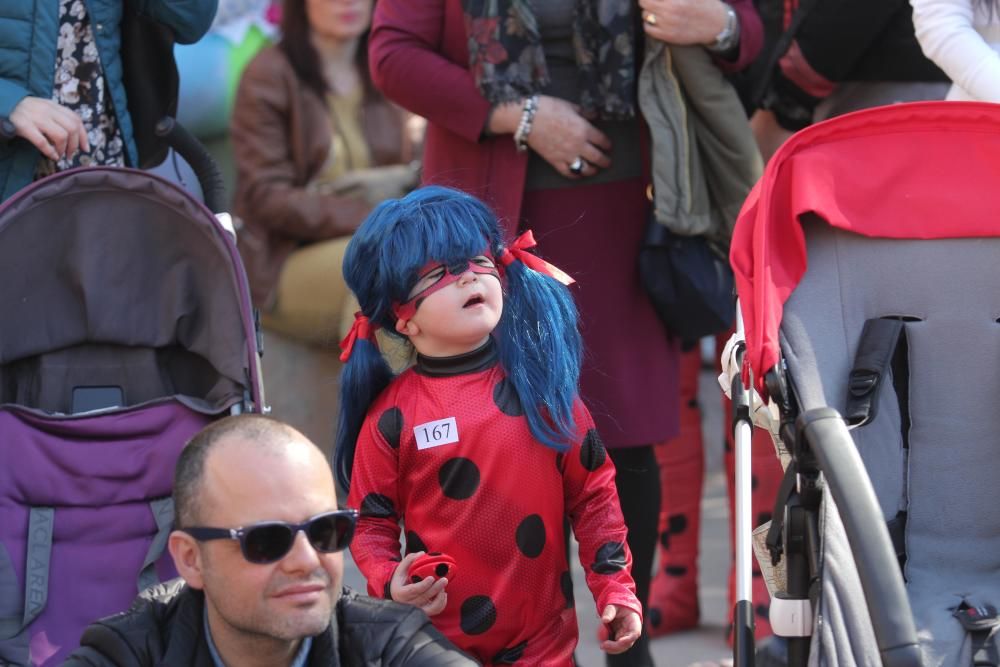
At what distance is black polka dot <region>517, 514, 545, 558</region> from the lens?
124 inches

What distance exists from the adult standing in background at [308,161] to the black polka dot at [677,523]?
1805 mm

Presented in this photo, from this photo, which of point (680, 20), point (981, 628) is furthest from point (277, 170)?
point (981, 628)

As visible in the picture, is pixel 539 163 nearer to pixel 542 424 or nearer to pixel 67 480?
pixel 542 424

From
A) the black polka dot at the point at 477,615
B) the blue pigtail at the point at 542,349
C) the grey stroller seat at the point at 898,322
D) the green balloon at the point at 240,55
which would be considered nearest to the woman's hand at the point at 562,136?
the blue pigtail at the point at 542,349

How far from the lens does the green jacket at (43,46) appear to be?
3.54 metres

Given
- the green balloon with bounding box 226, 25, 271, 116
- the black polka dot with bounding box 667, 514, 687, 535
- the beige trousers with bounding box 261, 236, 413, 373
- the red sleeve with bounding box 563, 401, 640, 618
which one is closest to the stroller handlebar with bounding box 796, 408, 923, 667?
the red sleeve with bounding box 563, 401, 640, 618

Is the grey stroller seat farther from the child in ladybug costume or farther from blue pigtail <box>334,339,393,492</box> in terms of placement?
blue pigtail <box>334,339,393,492</box>

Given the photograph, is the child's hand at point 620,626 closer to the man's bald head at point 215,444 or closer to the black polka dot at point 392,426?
the black polka dot at point 392,426

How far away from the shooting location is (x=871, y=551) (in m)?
2.47

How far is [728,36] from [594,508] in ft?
4.34

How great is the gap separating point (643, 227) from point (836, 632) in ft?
4.82

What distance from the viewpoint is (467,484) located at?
3.13 meters

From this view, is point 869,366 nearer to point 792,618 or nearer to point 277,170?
point 792,618

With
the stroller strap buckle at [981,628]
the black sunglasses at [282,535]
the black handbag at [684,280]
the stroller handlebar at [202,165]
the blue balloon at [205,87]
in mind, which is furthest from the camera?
the blue balloon at [205,87]
